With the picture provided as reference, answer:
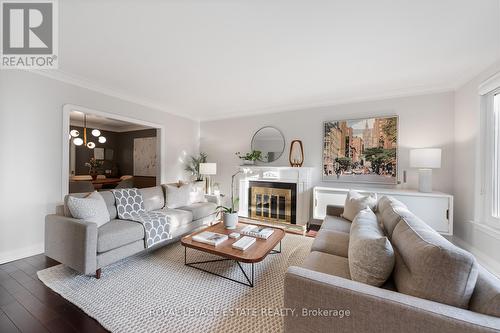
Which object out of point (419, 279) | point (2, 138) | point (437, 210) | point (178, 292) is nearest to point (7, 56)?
point (2, 138)

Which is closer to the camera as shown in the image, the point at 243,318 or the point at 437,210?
the point at 243,318

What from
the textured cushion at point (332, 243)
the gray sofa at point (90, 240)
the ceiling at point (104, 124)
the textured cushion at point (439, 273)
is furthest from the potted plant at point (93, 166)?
the textured cushion at point (439, 273)

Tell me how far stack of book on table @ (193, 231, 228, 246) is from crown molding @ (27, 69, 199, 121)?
3007mm

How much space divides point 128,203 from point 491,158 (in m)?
4.82

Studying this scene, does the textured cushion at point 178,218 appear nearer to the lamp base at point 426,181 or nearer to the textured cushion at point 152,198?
the textured cushion at point 152,198

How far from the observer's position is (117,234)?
2.25 metres

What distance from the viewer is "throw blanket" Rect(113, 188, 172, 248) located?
261 cm

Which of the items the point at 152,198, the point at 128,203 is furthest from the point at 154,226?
the point at 152,198

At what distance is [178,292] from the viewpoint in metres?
1.93

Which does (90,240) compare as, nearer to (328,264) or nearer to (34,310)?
(34,310)

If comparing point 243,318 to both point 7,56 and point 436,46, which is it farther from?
point 7,56

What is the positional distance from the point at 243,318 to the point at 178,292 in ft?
2.31

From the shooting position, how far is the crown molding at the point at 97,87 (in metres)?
2.89

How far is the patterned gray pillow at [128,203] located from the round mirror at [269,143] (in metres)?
2.62
